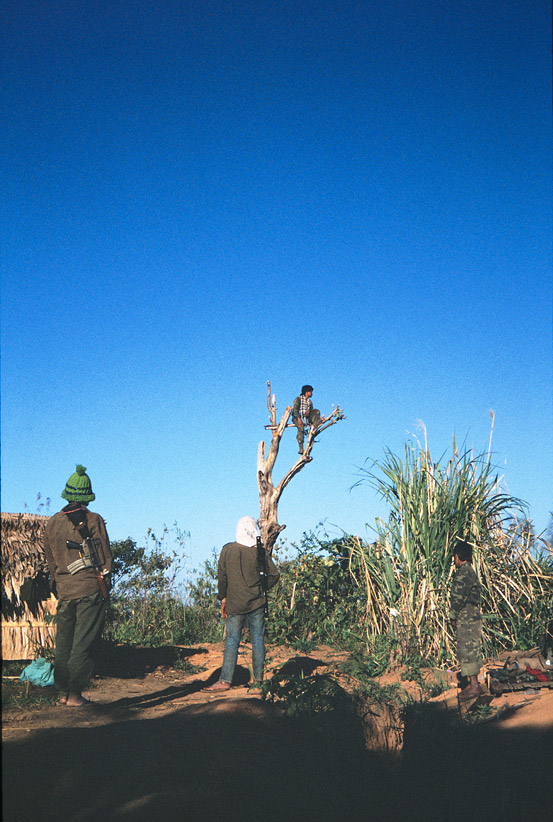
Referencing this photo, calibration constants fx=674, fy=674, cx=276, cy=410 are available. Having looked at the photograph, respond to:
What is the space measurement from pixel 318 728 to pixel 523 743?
5.74 ft

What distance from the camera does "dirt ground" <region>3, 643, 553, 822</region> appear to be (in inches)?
135

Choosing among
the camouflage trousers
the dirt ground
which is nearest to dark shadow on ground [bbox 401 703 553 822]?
the dirt ground

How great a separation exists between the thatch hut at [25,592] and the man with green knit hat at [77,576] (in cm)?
91

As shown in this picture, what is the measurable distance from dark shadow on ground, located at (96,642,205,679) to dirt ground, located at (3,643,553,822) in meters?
1.21

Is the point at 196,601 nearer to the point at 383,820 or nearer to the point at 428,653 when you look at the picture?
the point at 428,653

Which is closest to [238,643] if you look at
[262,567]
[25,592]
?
[262,567]

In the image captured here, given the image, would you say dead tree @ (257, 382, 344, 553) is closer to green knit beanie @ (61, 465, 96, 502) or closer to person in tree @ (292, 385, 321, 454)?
person in tree @ (292, 385, 321, 454)

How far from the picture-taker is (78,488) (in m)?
6.29

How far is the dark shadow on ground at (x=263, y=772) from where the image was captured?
3.39 m

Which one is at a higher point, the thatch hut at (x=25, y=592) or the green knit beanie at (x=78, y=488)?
the green knit beanie at (x=78, y=488)

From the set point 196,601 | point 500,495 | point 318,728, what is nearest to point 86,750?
point 318,728

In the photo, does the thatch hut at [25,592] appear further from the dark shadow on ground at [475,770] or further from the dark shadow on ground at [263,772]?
the dark shadow on ground at [475,770]

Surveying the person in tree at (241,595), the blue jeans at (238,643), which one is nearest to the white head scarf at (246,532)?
the person in tree at (241,595)

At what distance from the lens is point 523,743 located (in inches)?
210
